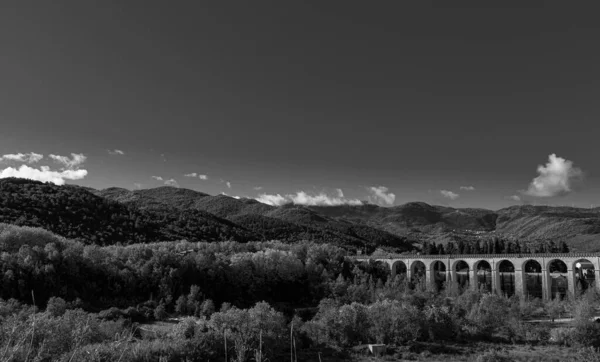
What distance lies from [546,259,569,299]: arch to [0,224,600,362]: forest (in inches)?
480

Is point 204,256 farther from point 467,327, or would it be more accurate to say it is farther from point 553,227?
point 553,227

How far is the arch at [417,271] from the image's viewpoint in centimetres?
7481

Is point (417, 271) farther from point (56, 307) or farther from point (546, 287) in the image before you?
point (56, 307)

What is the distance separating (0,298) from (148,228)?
181 feet

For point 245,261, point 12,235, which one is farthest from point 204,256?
point 12,235

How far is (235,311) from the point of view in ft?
94.8

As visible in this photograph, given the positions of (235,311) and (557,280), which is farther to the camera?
(557,280)

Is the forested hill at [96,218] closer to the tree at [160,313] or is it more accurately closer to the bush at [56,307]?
the tree at [160,313]

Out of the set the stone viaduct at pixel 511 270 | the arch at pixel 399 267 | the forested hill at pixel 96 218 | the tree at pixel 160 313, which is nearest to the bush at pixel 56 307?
the tree at pixel 160 313

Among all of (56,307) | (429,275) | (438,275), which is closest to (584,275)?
(438,275)

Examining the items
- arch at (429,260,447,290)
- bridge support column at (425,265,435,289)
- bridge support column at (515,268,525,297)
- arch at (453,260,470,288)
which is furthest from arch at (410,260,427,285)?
bridge support column at (515,268,525,297)

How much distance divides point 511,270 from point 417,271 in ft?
90.0

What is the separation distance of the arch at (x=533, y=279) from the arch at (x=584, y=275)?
5.34m

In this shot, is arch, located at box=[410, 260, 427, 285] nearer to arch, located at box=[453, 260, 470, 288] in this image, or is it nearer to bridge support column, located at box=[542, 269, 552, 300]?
arch, located at box=[453, 260, 470, 288]
